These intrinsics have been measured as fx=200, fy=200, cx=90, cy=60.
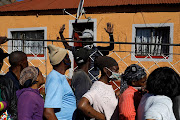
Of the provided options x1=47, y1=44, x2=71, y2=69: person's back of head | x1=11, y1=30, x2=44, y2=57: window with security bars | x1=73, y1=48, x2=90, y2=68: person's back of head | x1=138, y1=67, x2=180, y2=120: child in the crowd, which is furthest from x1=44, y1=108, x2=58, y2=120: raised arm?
x1=11, y1=30, x2=44, y2=57: window with security bars

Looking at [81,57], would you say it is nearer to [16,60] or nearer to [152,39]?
[16,60]

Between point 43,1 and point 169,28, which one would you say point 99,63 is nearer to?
point 169,28

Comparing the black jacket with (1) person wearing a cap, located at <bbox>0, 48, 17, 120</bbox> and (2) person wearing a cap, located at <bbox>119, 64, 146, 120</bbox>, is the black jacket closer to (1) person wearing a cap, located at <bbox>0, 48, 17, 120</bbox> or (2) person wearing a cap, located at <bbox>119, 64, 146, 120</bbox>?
(1) person wearing a cap, located at <bbox>0, 48, 17, 120</bbox>

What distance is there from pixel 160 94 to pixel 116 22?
6.41 metres

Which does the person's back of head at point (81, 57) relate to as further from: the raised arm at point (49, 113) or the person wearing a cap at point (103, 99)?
the raised arm at point (49, 113)

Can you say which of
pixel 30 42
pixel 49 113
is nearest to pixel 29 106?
pixel 49 113

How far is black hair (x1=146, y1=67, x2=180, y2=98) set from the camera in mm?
1850

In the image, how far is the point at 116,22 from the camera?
799cm

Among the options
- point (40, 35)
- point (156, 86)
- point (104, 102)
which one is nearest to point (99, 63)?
point (104, 102)

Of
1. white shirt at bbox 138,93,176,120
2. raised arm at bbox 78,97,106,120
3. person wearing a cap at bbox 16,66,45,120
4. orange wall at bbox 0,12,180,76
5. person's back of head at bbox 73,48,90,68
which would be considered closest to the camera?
white shirt at bbox 138,93,176,120

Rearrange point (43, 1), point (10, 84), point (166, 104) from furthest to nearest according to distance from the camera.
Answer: point (43, 1)
point (10, 84)
point (166, 104)

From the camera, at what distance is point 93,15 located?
27.0 ft

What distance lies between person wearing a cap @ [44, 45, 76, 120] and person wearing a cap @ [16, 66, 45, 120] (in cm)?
14

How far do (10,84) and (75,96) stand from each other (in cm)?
79
